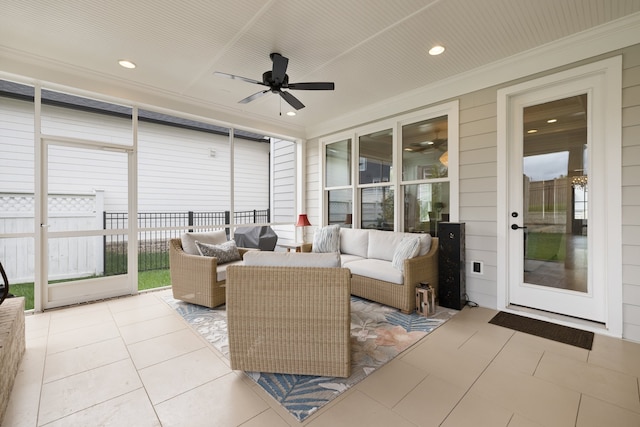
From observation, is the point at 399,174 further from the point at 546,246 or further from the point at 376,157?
the point at 546,246

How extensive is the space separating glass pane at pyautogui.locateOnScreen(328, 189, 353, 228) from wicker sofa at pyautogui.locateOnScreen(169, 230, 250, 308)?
2557 millimetres

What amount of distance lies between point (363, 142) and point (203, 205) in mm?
3052

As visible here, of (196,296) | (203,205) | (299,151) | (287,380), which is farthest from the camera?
(299,151)

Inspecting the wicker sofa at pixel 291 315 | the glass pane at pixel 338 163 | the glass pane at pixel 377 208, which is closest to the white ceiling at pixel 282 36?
the glass pane at pixel 338 163

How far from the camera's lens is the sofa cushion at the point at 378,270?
127 inches

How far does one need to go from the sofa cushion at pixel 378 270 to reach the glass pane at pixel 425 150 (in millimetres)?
1469

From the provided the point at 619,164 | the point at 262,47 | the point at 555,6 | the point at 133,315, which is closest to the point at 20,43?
the point at 262,47

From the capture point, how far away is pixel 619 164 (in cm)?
256

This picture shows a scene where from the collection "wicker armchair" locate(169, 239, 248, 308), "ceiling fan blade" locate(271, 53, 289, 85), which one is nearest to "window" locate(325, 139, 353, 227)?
"ceiling fan blade" locate(271, 53, 289, 85)

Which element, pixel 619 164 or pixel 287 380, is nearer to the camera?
pixel 287 380

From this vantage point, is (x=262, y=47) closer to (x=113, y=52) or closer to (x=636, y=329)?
(x=113, y=52)

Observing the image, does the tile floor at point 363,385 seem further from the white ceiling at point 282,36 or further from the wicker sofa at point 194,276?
the white ceiling at point 282,36

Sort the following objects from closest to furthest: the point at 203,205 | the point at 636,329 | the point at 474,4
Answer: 1. the point at 474,4
2. the point at 636,329
3. the point at 203,205

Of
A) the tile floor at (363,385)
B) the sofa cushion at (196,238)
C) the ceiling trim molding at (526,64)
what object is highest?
the ceiling trim molding at (526,64)
